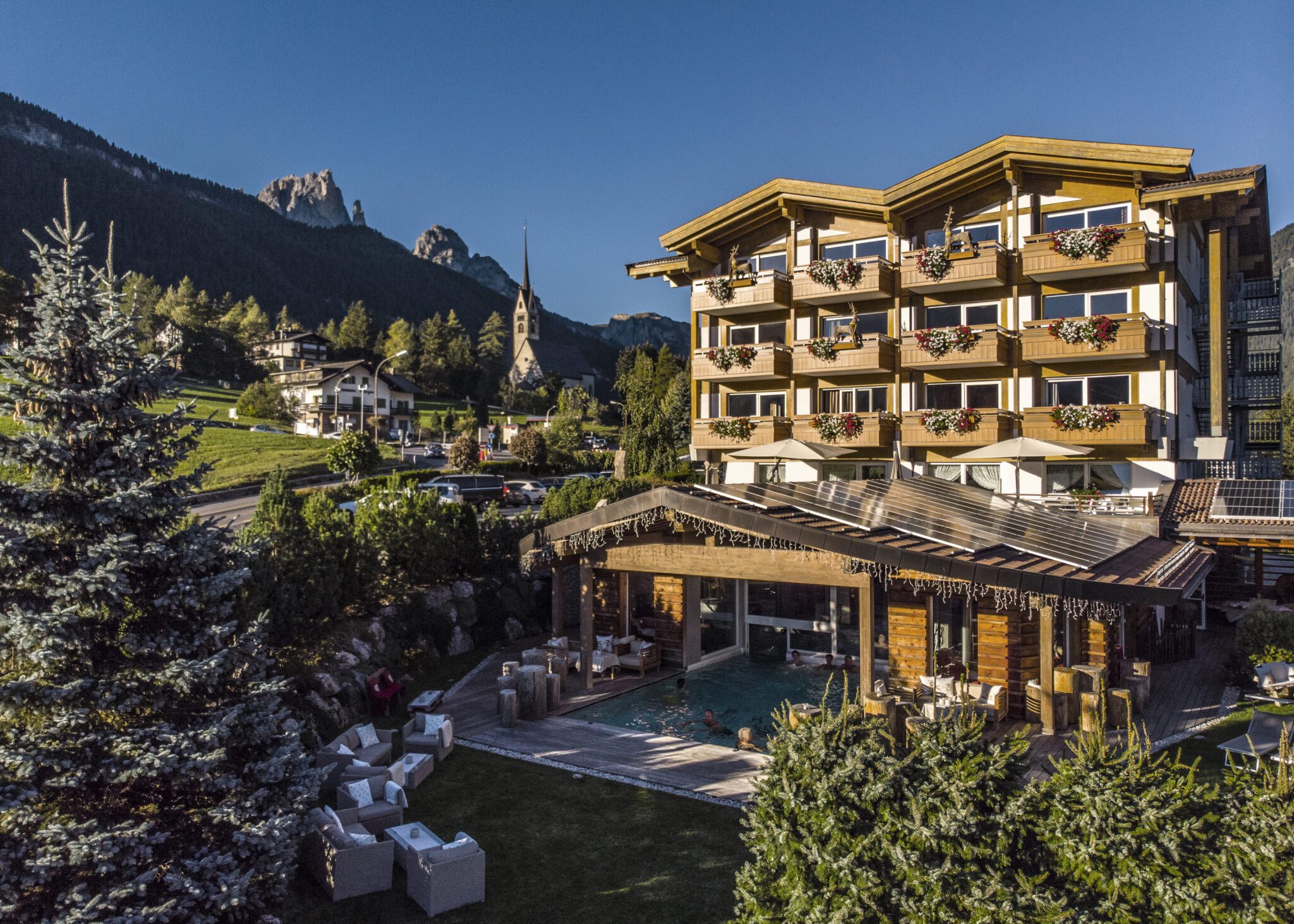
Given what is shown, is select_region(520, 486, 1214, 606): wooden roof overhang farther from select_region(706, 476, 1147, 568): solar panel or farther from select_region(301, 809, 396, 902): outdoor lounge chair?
select_region(301, 809, 396, 902): outdoor lounge chair

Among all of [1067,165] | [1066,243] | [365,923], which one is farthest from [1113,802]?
[1067,165]

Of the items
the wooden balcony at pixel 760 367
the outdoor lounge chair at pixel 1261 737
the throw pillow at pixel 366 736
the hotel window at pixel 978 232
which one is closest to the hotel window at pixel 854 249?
the hotel window at pixel 978 232

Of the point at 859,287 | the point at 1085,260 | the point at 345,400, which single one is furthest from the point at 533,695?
the point at 345,400

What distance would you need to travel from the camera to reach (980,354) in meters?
24.9

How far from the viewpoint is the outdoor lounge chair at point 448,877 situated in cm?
733

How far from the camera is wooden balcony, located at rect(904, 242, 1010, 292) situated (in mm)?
24594

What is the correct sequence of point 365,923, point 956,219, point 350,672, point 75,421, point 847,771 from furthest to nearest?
point 956,219, point 350,672, point 365,923, point 75,421, point 847,771

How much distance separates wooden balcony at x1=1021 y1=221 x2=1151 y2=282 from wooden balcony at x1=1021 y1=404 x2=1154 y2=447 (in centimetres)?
405

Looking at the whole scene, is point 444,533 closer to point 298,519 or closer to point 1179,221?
point 298,519

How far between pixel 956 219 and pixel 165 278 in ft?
509

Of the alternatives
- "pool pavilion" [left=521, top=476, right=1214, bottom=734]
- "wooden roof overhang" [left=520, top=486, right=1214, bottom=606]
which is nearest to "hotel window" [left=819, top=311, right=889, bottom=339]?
"pool pavilion" [left=521, top=476, right=1214, bottom=734]

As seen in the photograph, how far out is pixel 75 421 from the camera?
21.4ft

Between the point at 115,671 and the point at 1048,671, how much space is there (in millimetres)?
11888

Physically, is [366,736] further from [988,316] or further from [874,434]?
[988,316]
